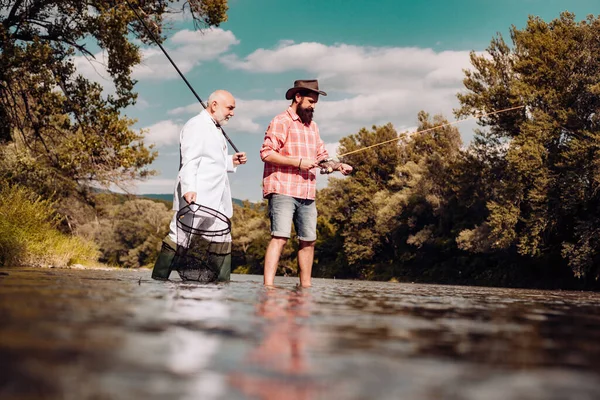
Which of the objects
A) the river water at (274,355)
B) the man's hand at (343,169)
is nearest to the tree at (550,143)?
the man's hand at (343,169)

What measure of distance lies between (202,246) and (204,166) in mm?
828

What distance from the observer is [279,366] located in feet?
5.46

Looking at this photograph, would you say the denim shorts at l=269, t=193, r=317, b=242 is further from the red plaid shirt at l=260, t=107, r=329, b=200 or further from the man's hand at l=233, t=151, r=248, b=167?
the man's hand at l=233, t=151, r=248, b=167

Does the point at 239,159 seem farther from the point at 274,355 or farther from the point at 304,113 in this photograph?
the point at 274,355

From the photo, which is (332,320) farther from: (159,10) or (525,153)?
(525,153)

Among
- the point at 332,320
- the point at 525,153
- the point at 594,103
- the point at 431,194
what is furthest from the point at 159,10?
the point at 431,194

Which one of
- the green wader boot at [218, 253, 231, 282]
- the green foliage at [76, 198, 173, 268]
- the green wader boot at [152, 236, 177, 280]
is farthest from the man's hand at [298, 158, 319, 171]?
the green foliage at [76, 198, 173, 268]

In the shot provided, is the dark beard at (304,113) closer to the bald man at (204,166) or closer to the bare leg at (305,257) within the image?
the bald man at (204,166)

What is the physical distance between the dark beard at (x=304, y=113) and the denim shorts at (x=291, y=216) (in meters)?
0.90

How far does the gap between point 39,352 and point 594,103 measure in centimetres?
3306

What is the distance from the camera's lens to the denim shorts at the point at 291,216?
6852 mm

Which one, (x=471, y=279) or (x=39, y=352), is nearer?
(x=39, y=352)

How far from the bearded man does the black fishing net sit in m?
0.48

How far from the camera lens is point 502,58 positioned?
117ft
